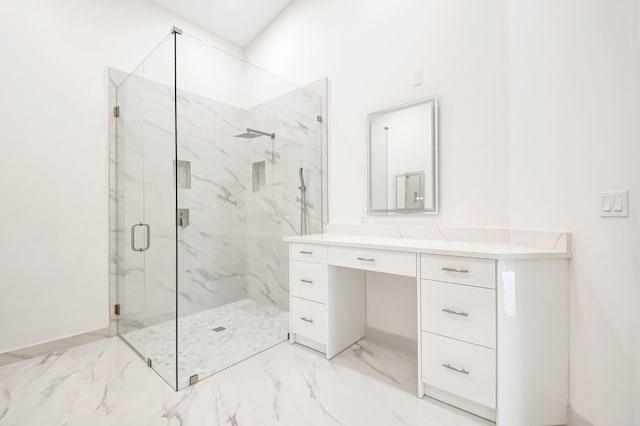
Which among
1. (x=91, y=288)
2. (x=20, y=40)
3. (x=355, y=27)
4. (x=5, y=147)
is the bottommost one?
(x=91, y=288)

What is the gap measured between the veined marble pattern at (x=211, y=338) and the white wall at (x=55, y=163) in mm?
604

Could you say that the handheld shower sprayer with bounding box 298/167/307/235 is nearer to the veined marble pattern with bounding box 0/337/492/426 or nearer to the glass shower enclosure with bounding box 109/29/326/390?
the glass shower enclosure with bounding box 109/29/326/390

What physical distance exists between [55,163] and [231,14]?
218 cm

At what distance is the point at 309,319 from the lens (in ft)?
6.88

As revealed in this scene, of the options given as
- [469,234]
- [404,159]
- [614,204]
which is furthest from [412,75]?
[614,204]

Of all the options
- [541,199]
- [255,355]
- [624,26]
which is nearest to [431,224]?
[541,199]

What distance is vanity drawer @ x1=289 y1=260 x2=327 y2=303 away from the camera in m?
2.03

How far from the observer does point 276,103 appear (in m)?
2.54

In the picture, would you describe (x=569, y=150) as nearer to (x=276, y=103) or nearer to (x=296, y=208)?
(x=296, y=208)

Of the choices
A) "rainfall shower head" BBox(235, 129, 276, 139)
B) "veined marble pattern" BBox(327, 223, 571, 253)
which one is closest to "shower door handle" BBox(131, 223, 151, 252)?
"rainfall shower head" BBox(235, 129, 276, 139)

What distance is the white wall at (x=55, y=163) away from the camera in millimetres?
2014

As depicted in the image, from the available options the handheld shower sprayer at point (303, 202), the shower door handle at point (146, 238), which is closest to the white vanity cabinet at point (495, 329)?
the handheld shower sprayer at point (303, 202)

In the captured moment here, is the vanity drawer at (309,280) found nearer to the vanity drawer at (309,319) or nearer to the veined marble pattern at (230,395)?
the vanity drawer at (309,319)

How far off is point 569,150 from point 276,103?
2.07 m
